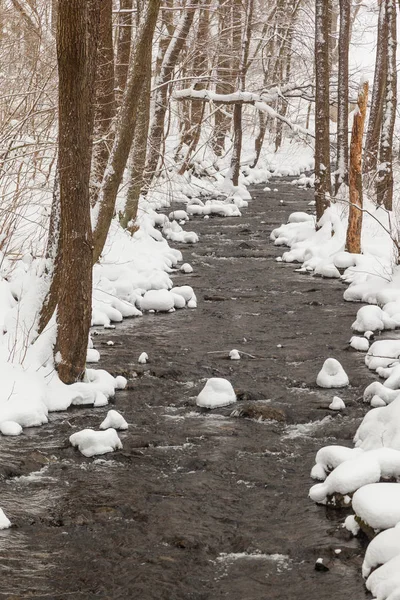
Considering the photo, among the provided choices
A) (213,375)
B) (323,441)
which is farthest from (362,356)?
(323,441)

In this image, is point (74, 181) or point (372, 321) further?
point (372, 321)

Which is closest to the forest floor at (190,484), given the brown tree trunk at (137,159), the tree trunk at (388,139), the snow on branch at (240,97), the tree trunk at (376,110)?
the brown tree trunk at (137,159)

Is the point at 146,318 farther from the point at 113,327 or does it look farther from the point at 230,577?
the point at 230,577

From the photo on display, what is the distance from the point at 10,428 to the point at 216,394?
1.95m

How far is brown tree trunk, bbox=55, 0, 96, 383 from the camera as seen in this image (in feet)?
→ 22.7

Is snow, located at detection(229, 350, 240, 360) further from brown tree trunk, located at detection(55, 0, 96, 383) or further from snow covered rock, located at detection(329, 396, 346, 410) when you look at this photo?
brown tree trunk, located at detection(55, 0, 96, 383)

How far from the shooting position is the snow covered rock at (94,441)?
646 centimetres

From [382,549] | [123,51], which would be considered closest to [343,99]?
[123,51]

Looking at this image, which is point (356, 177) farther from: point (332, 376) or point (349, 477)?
point (349, 477)

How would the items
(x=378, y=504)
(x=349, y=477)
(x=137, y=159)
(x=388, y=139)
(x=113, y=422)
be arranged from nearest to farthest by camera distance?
1. (x=378, y=504)
2. (x=349, y=477)
3. (x=113, y=422)
4. (x=137, y=159)
5. (x=388, y=139)

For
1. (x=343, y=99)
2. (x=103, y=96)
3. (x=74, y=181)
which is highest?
(x=103, y=96)

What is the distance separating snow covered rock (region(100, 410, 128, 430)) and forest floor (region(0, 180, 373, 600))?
9 cm

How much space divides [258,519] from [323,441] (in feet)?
5.05

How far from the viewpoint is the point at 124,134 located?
10.1 m
